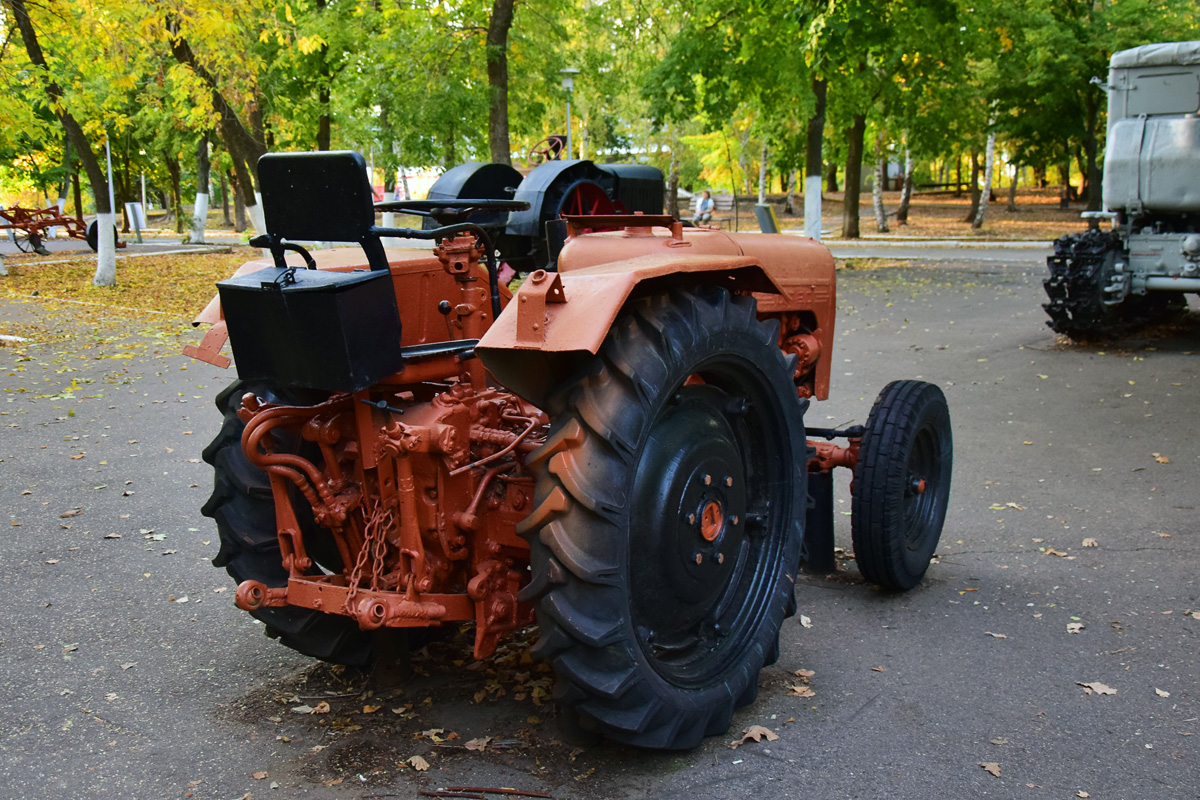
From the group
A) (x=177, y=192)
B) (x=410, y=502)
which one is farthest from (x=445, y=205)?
(x=177, y=192)

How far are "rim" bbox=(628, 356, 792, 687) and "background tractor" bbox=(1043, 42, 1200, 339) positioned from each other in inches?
354

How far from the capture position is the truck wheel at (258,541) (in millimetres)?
3811

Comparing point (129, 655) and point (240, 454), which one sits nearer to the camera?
point (240, 454)

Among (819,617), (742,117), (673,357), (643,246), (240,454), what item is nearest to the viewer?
(673,357)

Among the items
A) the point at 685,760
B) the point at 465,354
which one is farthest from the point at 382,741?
the point at 465,354

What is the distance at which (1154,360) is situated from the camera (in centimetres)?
1087

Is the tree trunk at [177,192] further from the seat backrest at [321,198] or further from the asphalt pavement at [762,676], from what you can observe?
the seat backrest at [321,198]

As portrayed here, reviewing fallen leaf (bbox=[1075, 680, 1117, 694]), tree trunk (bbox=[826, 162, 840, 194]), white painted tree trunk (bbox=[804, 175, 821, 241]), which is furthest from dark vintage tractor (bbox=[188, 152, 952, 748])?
tree trunk (bbox=[826, 162, 840, 194])

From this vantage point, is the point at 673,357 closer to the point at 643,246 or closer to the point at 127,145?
the point at 643,246

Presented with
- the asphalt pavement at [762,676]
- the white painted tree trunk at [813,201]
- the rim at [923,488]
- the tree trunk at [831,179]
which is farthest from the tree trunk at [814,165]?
the tree trunk at [831,179]

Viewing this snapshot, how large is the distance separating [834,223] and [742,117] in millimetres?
5546

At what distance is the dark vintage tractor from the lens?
302 centimetres

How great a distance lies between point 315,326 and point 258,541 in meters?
1.16

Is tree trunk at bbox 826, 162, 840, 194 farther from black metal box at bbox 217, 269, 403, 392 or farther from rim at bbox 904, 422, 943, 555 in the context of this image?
black metal box at bbox 217, 269, 403, 392
